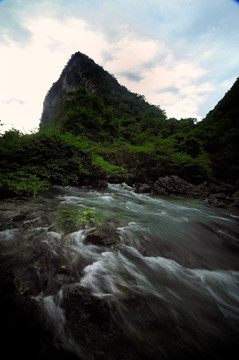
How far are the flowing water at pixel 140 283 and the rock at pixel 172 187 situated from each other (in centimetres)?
812

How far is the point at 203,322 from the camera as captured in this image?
220 cm

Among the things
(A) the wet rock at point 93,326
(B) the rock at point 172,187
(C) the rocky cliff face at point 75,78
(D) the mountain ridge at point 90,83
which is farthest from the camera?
(C) the rocky cliff face at point 75,78

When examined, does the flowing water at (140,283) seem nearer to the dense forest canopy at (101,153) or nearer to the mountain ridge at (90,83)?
the dense forest canopy at (101,153)

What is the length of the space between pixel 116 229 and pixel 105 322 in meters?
2.43

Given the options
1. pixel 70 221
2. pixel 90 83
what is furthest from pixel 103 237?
pixel 90 83

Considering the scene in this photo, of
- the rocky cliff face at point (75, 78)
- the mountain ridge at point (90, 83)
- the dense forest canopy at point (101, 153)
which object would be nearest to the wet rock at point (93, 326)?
the dense forest canopy at point (101, 153)

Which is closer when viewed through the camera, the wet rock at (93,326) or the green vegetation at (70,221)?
the wet rock at (93,326)

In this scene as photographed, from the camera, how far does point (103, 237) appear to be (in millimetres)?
3590

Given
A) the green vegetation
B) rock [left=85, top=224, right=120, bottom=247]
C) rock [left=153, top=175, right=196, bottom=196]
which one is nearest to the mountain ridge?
rock [left=153, top=175, right=196, bottom=196]

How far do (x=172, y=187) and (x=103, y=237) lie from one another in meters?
10.6

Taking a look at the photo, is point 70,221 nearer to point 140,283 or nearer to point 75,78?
point 140,283

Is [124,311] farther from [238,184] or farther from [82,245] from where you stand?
[238,184]

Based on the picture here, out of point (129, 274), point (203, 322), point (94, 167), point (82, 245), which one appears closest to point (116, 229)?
point (82, 245)

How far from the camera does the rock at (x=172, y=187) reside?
1262 cm
